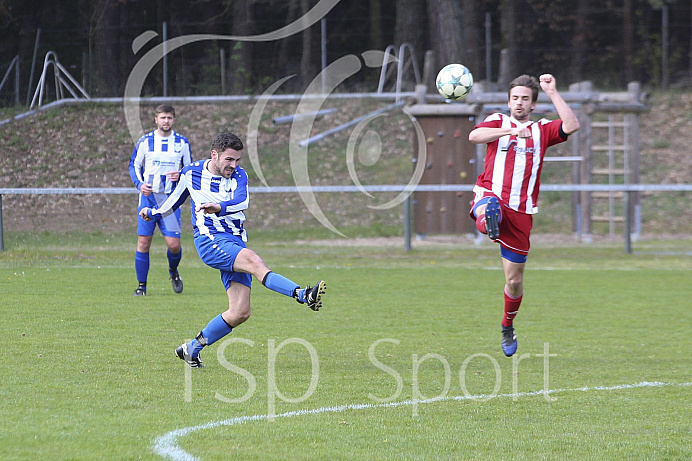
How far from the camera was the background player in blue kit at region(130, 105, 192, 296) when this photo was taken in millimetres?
10367

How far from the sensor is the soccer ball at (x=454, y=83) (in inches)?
317

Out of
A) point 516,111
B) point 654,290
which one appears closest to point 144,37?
point 654,290

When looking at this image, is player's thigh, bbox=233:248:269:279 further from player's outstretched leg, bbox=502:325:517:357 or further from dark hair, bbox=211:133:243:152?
player's outstretched leg, bbox=502:325:517:357

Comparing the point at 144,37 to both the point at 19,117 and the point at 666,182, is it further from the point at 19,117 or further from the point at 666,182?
the point at 666,182

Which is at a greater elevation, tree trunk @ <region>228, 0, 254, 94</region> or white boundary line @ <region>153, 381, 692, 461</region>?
tree trunk @ <region>228, 0, 254, 94</region>

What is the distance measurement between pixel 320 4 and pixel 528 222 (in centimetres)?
2206

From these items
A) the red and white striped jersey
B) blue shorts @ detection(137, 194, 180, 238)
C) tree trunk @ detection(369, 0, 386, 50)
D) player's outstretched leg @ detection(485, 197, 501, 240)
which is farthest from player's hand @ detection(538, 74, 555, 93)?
tree trunk @ detection(369, 0, 386, 50)

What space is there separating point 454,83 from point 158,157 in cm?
391

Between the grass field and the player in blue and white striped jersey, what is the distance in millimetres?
329

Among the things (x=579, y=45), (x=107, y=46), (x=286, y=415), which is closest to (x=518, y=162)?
(x=286, y=415)

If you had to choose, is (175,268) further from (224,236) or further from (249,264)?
(249,264)

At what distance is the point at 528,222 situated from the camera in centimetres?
732

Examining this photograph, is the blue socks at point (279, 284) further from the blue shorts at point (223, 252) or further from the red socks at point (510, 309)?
the red socks at point (510, 309)

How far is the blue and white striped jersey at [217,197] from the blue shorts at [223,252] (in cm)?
7
